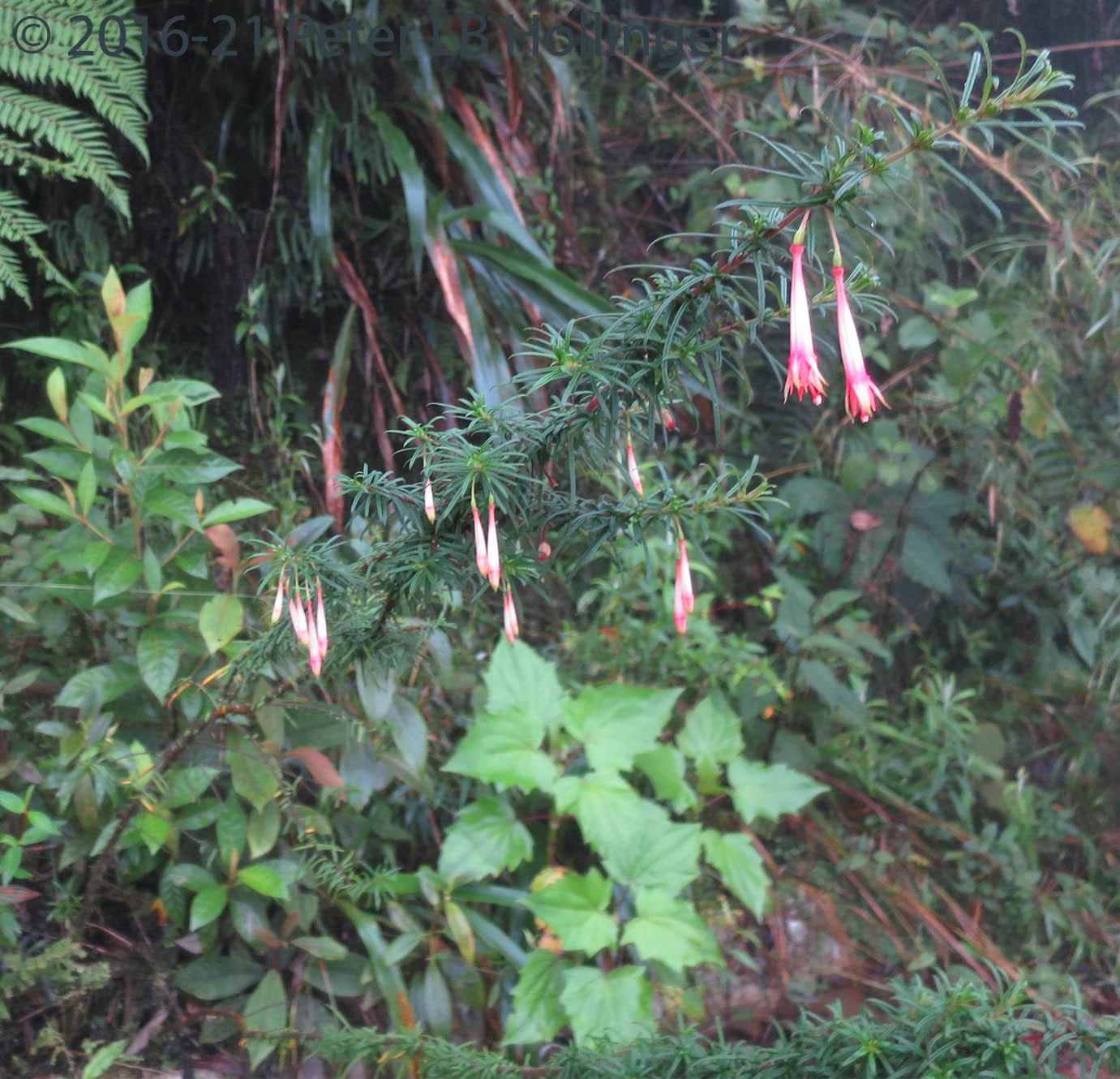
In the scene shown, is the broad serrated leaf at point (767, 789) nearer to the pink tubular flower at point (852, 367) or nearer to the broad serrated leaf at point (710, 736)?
the broad serrated leaf at point (710, 736)

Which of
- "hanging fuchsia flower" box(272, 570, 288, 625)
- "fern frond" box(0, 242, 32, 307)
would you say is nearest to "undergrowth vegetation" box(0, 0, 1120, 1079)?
"hanging fuchsia flower" box(272, 570, 288, 625)

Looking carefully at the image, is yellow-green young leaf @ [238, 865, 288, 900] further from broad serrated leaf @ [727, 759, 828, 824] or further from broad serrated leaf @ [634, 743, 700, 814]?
broad serrated leaf @ [727, 759, 828, 824]

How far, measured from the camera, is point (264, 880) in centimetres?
129

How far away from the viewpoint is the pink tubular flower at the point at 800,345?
623 millimetres

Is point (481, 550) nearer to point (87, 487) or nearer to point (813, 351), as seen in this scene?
point (813, 351)

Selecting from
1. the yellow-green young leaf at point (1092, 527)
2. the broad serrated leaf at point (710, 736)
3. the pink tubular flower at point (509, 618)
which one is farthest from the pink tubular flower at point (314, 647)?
the yellow-green young leaf at point (1092, 527)

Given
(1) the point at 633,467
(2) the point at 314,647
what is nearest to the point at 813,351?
(1) the point at 633,467

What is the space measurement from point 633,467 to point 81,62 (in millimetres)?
1464

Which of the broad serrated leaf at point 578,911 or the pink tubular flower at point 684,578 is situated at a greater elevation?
the pink tubular flower at point 684,578

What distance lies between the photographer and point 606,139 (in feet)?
8.71

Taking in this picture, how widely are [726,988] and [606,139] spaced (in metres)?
2.20

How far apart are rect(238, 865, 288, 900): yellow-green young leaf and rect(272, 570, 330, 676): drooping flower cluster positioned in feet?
1.83

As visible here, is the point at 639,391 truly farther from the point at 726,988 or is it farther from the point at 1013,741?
the point at 1013,741

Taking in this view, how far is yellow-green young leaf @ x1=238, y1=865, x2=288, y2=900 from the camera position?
1.28 meters
